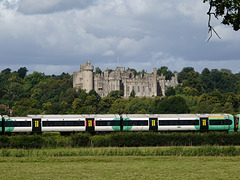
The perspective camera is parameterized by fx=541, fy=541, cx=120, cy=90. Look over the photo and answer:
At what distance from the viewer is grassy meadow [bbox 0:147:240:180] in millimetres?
27594

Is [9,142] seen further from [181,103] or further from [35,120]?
[181,103]

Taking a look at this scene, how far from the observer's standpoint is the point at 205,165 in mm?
31312

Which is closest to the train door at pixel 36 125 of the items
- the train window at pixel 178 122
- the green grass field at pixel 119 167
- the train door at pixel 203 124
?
the train window at pixel 178 122

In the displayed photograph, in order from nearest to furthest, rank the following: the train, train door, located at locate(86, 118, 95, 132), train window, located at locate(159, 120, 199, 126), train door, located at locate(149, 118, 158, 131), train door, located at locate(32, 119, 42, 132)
→ train door, located at locate(32, 119, 42, 132) → the train → train door, located at locate(86, 118, 95, 132) → train door, located at locate(149, 118, 158, 131) → train window, located at locate(159, 120, 199, 126)

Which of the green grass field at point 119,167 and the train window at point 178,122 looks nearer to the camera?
the green grass field at point 119,167

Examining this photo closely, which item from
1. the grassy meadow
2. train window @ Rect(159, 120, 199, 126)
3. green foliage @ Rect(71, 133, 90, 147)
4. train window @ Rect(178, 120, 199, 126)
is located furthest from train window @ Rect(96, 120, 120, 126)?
the grassy meadow

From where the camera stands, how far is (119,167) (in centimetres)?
3064

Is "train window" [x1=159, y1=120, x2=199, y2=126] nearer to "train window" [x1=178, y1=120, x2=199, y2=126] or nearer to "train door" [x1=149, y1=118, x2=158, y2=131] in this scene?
"train window" [x1=178, y1=120, x2=199, y2=126]

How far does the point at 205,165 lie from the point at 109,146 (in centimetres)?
1465

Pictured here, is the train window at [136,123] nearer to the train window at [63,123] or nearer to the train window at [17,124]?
the train window at [63,123]

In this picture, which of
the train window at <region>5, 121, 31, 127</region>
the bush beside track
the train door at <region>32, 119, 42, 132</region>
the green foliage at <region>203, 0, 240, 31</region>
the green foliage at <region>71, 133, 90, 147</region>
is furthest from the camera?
the train door at <region>32, 119, 42, 132</region>

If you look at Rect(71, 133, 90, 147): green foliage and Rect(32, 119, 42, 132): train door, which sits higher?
Rect(32, 119, 42, 132): train door

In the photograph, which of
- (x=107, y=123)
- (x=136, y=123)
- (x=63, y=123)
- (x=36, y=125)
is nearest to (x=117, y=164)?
(x=107, y=123)

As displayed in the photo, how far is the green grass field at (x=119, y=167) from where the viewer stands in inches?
1078
